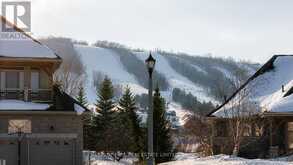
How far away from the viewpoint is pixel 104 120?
2135 inches

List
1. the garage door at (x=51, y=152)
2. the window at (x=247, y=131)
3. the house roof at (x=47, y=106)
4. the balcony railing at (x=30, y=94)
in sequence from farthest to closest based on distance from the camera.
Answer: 1. the window at (x=247, y=131)
2. the balcony railing at (x=30, y=94)
3. the garage door at (x=51, y=152)
4. the house roof at (x=47, y=106)

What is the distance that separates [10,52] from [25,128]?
11.7 feet

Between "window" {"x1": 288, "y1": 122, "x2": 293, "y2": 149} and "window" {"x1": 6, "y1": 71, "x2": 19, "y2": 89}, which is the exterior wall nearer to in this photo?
"window" {"x1": 6, "y1": 71, "x2": 19, "y2": 89}

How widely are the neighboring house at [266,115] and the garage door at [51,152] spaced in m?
10.7

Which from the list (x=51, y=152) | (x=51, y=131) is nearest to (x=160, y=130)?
(x=51, y=152)

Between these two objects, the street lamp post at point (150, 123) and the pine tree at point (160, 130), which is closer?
the street lamp post at point (150, 123)

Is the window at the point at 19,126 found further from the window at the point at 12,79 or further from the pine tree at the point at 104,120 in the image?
the pine tree at the point at 104,120

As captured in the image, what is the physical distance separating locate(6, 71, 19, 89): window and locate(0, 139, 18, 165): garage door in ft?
8.98

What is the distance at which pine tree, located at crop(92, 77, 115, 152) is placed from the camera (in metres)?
48.1

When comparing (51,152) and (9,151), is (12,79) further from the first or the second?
(51,152)

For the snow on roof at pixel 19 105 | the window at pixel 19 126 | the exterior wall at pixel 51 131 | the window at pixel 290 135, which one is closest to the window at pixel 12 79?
the snow on roof at pixel 19 105

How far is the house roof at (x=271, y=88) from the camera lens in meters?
32.6

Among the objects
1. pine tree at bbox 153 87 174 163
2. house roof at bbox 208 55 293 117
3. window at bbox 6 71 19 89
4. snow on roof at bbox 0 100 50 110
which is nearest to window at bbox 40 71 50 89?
window at bbox 6 71 19 89

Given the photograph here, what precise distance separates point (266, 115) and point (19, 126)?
1298 centimetres
